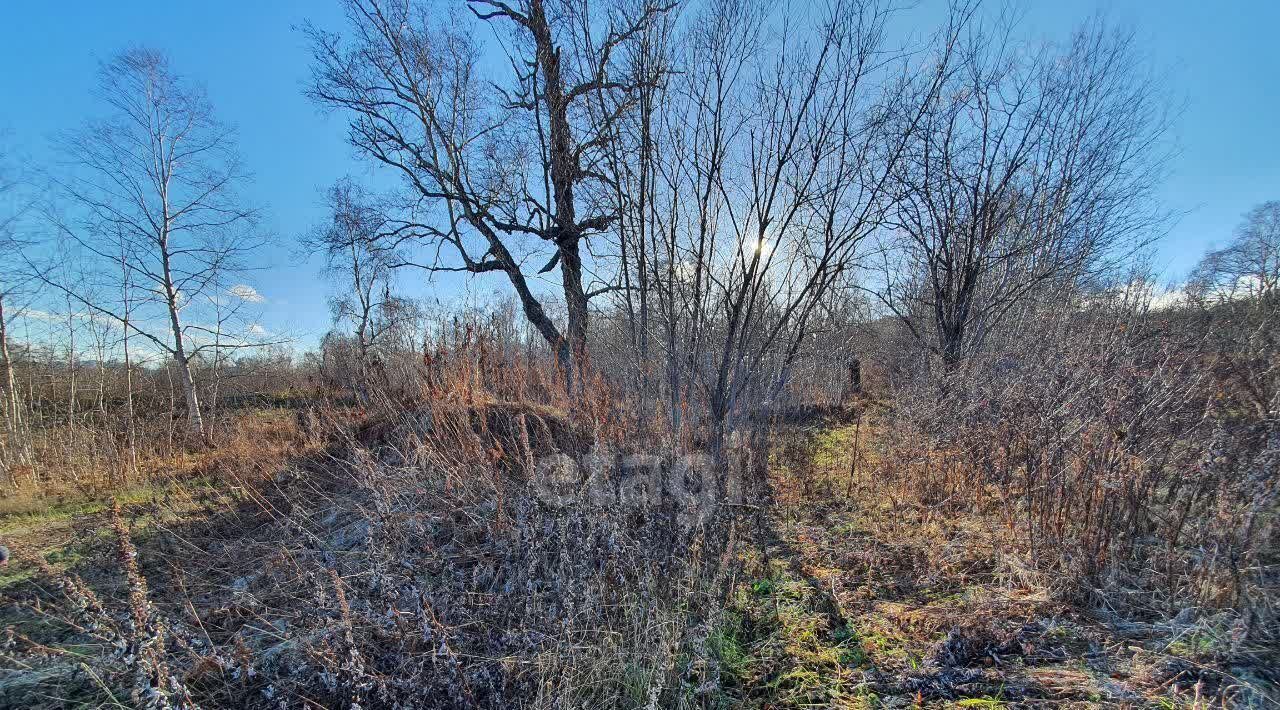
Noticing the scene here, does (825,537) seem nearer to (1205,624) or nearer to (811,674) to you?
(811,674)

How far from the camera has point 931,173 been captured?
7234 millimetres

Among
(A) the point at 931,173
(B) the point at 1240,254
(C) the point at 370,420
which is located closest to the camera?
(C) the point at 370,420

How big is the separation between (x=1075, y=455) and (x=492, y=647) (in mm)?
3611

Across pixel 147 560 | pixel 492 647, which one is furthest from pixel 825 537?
pixel 147 560

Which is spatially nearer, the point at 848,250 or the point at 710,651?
the point at 710,651

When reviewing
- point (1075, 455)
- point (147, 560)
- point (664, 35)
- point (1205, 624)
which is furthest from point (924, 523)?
point (147, 560)

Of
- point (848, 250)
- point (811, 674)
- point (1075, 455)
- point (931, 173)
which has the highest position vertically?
point (931, 173)

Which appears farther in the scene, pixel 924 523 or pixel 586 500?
pixel 924 523

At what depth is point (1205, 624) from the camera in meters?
1.98

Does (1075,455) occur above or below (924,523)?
above

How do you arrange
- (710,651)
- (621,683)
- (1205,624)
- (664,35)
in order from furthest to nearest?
(664,35) → (710,651) → (621,683) → (1205,624)

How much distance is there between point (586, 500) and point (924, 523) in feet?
9.69

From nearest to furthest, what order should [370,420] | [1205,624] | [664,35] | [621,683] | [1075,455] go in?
[1205,624], [621,683], [1075,455], [664,35], [370,420]

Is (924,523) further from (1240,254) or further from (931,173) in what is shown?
(1240,254)
